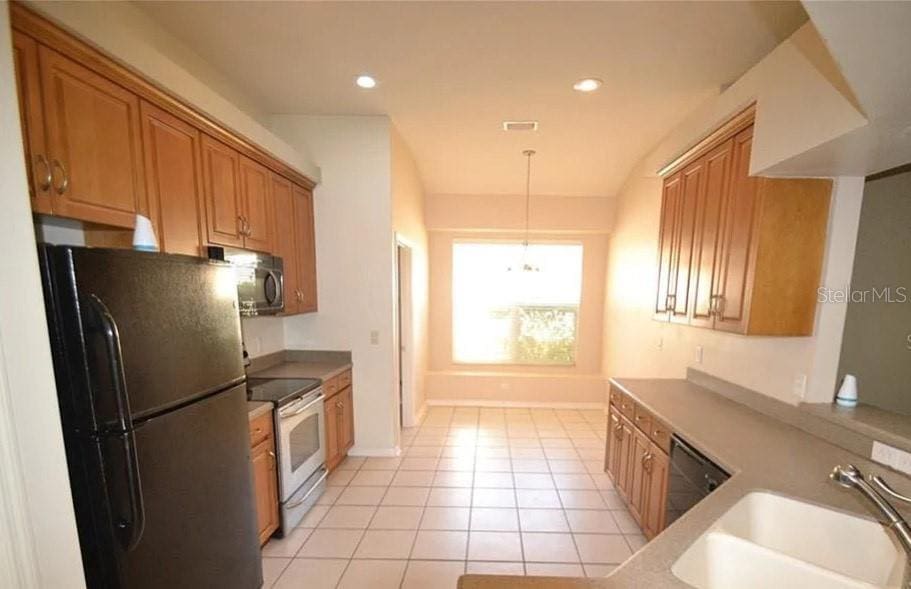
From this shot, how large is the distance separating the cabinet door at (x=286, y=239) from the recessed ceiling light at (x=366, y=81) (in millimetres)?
918

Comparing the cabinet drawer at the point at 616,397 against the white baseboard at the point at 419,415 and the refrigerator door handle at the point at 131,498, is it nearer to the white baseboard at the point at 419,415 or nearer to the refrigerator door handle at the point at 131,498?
the white baseboard at the point at 419,415

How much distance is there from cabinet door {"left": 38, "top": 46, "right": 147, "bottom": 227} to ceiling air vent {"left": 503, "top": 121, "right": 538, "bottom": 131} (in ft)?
7.80

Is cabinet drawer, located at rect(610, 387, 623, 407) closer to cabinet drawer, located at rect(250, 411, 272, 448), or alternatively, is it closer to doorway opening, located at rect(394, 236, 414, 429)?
doorway opening, located at rect(394, 236, 414, 429)

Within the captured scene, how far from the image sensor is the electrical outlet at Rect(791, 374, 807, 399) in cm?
176

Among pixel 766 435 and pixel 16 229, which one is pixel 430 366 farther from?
pixel 16 229

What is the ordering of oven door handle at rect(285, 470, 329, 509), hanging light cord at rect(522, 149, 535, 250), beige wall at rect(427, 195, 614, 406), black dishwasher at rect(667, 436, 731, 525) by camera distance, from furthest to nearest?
beige wall at rect(427, 195, 614, 406) < hanging light cord at rect(522, 149, 535, 250) < oven door handle at rect(285, 470, 329, 509) < black dishwasher at rect(667, 436, 731, 525)

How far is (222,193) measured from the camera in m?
2.07

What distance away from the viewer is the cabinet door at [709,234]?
6.38 feet

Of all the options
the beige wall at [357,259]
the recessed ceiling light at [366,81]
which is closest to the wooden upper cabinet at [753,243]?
the recessed ceiling light at [366,81]

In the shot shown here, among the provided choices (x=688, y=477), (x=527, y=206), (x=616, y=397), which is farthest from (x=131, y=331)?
(x=527, y=206)

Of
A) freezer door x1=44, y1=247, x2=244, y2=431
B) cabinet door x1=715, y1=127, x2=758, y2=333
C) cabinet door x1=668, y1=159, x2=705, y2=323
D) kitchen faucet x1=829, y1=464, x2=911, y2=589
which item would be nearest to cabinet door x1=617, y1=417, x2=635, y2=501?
cabinet door x1=668, y1=159, x2=705, y2=323

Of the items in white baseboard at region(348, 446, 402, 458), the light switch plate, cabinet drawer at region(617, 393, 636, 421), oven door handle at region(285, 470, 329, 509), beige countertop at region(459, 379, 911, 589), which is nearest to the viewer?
beige countertop at region(459, 379, 911, 589)

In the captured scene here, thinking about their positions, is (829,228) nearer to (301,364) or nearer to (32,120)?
(32,120)

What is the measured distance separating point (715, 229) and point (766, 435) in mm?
1109
